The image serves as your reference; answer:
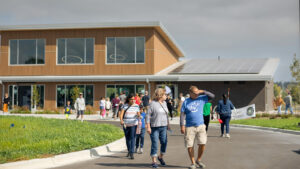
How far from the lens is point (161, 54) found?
35.4 metres

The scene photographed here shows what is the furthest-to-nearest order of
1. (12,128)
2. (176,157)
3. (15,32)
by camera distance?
(15,32)
(12,128)
(176,157)

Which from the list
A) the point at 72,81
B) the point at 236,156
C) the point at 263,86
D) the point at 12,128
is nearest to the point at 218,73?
the point at 263,86

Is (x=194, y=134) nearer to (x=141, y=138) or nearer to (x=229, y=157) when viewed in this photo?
(x=229, y=157)

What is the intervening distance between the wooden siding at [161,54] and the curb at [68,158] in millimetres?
21688

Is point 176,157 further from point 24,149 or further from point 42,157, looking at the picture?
point 24,149

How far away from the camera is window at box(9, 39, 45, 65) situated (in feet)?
110

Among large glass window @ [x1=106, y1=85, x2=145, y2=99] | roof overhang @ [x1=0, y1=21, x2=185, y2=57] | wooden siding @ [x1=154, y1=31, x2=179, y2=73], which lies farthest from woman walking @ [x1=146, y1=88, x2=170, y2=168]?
wooden siding @ [x1=154, y1=31, x2=179, y2=73]

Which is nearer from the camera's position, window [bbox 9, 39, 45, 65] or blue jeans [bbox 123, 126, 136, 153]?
blue jeans [bbox 123, 126, 136, 153]

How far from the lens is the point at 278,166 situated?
8195 millimetres

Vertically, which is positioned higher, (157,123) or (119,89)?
(119,89)

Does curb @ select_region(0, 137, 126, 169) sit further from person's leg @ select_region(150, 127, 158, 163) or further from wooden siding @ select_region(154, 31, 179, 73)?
wooden siding @ select_region(154, 31, 179, 73)

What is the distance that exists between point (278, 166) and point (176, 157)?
2.51 m

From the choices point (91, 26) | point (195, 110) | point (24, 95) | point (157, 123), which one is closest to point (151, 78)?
point (91, 26)

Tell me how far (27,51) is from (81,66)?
5.33 m
